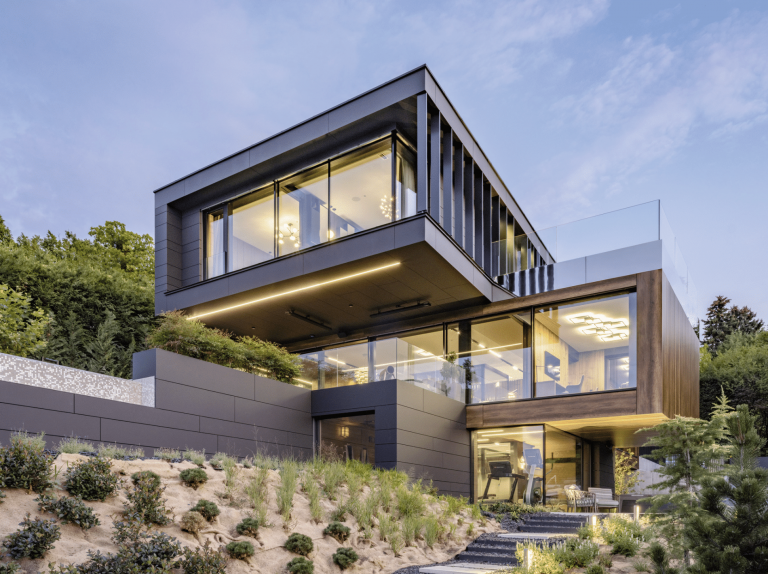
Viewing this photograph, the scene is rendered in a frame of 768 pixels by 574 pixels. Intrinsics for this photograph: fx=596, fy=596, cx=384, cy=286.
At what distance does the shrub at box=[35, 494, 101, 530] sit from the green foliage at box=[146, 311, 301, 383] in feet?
18.8

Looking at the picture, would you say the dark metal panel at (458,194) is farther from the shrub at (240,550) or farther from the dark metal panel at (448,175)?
the shrub at (240,550)

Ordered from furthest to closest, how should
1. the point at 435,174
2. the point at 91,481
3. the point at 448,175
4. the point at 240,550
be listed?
the point at 448,175 < the point at 435,174 < the point at 240,550 < the point at 91,481

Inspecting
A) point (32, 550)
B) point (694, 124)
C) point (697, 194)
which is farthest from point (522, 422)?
point (697, 194)

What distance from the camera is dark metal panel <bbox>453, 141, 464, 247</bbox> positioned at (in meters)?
13.6

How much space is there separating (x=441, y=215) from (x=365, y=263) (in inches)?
81.1

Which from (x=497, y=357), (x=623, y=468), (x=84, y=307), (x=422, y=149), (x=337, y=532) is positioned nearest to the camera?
(x=337, y=532)

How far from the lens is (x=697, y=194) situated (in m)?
115

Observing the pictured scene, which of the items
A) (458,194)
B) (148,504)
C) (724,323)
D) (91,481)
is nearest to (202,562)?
(148,504)

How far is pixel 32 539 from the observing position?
16.2 feet

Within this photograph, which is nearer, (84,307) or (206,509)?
(206,509)

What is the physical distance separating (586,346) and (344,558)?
25.7 ft

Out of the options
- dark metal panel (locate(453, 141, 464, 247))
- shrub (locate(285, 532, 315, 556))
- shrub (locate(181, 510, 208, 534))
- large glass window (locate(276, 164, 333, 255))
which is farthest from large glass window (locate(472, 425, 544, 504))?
shrub (locate(181, 510, 208, 534))

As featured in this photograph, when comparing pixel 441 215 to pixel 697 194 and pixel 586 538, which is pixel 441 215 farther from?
pixel 697 194

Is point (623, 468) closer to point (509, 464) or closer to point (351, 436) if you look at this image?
point (509, 464)
